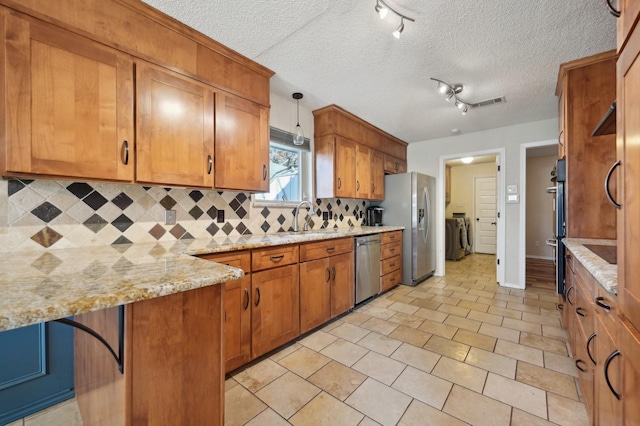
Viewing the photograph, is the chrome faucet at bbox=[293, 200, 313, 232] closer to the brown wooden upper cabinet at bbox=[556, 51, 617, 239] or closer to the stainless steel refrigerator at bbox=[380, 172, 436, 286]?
the stainless steel refrigerator at bbox=[380, 172, 436, 286]

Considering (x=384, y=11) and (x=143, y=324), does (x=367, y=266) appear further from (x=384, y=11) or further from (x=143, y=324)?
(x=143, y=324)

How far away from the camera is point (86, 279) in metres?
0.91

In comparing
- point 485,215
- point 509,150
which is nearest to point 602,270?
point 509,150

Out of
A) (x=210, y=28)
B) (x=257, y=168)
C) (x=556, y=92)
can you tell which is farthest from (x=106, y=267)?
(x=556, y=92)

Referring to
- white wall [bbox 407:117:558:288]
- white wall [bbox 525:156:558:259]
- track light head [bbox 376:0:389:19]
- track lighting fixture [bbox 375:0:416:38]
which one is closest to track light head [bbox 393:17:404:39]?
track lighting fixture [bbox 375:0:416:38]

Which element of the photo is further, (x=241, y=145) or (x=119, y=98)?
(x=241, y=145)

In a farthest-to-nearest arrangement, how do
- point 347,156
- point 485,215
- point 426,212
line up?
point 485,215 → point 426,212 → point 347,156

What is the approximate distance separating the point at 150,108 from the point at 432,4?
185cm

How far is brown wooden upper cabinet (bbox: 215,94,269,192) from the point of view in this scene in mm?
2031

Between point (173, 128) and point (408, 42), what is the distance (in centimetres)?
178

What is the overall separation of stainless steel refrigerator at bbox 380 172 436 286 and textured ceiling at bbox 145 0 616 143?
4.49 feet

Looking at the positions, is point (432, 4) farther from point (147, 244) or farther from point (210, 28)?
point (147, 244)

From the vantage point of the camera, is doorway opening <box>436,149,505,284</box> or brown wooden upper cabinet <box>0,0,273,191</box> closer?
brown wooden upper cabinet <box>0,0,273,191</box>

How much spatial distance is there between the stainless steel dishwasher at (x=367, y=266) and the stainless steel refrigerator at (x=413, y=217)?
2.72ft
